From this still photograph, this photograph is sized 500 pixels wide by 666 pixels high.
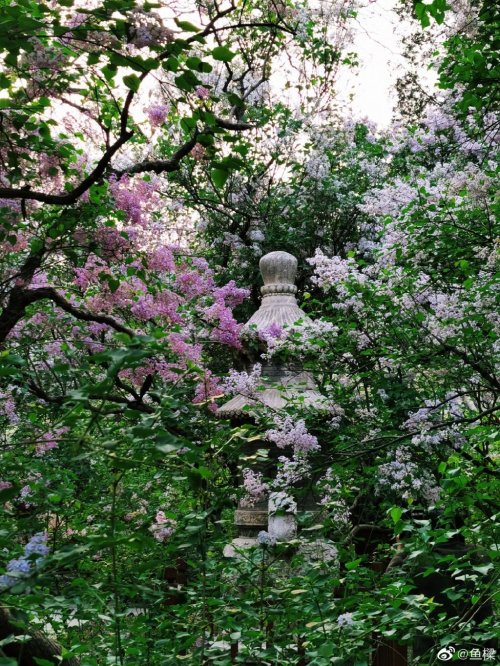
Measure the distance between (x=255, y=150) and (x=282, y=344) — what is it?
4722 mm

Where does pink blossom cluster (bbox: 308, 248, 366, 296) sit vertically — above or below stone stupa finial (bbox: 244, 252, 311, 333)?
below

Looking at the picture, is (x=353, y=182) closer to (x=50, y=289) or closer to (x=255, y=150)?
(x=255, y=150)

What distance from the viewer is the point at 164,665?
202 cm

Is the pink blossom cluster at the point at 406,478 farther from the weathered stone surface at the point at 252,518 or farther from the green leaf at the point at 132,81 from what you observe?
the green leaf at the point at 132,81

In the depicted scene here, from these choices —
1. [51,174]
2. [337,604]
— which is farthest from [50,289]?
[337,604]

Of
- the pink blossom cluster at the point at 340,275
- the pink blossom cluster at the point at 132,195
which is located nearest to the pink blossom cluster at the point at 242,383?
the pink blossom cluster at the point at 340,275

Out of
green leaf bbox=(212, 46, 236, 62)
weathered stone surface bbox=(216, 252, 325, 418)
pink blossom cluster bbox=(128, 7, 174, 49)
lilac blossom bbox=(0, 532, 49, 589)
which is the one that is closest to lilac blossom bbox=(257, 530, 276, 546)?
lilac blossom bbox=(0, 532, 49, 589)

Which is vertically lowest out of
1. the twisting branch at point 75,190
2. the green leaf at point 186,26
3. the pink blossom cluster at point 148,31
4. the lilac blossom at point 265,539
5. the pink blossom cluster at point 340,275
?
the lilac blossom at point 265,539

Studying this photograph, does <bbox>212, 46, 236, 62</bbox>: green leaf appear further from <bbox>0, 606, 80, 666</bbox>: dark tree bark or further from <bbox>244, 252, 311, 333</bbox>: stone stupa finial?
<bbox>244, 252, 311, 333</bbox>: stone stupa finial

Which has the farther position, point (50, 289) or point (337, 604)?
point (50, 289)

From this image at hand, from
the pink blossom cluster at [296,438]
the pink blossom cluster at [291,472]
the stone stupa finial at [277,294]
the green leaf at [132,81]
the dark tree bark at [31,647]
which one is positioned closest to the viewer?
the green leaf at [132,81]

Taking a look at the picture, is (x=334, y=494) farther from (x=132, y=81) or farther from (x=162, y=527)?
(x=132, y=81)

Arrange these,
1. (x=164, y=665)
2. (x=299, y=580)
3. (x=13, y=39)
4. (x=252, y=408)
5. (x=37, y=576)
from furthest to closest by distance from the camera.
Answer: (x=252, y=408)
(x=299, y=580)
(x=13, y=39)
(x=164, y=665)
(x=37, y=576)

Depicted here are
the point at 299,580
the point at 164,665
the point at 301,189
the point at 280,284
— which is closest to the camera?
the point at 164,665
